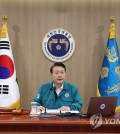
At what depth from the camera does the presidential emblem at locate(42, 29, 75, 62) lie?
4477 mm

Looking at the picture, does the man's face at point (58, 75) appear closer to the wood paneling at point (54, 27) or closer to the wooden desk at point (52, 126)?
the wooden desk at point (52, 126)

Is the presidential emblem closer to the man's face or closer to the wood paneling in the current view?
the wood paneling

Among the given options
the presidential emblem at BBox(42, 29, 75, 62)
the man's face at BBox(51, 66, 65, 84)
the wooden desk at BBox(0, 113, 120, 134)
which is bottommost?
the wooden desk at BBox(0, 113, 120, 134)

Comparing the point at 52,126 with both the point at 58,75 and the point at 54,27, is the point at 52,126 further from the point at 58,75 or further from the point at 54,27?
the point at 54,27

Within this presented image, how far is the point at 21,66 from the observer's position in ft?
14.9

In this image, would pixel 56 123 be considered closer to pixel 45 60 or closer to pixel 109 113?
pixel 109 113

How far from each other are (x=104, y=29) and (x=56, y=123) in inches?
114

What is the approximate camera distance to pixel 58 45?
450 cm

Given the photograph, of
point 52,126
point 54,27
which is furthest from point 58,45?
point 52,126

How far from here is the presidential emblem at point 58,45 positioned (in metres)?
4.48

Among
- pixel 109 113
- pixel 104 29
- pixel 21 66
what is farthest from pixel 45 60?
pixel 109 113

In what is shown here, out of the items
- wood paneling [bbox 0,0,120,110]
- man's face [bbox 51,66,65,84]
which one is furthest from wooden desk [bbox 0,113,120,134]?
wood paneling [bbox 0,0,120,110]

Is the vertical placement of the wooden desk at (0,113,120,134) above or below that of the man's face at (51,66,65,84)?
below

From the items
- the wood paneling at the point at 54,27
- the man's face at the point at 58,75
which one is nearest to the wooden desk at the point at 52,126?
the man's face at the point at 58,75
